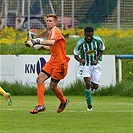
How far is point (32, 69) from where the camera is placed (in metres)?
24.5

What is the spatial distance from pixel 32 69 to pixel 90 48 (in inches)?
263

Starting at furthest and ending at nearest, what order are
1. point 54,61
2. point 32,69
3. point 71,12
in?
point 71,12, point 32,69, point 54,61

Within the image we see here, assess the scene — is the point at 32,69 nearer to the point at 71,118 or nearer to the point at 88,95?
the point at 88,95

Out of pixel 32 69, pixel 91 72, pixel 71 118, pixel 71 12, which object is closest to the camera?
pixel 71 118

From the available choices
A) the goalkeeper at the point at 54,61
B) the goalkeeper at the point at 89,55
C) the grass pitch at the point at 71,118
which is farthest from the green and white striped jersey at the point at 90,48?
the goalkeeper at the point at 54,61

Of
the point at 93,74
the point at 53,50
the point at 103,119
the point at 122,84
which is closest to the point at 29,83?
the point at 122,84

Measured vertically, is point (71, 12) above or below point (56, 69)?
above

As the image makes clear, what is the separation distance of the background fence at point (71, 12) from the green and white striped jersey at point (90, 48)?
14.4 metres

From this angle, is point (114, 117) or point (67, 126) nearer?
point (67, 126)

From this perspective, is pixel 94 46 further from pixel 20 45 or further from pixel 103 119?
pixel 20 45

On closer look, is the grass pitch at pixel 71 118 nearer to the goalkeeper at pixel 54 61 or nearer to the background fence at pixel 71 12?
the goalkeeper at pixel 54 61

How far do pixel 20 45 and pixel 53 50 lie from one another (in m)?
14.6

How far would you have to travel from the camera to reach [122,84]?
79.1ft

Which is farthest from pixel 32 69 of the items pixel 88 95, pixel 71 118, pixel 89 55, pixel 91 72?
pixel 71 118
